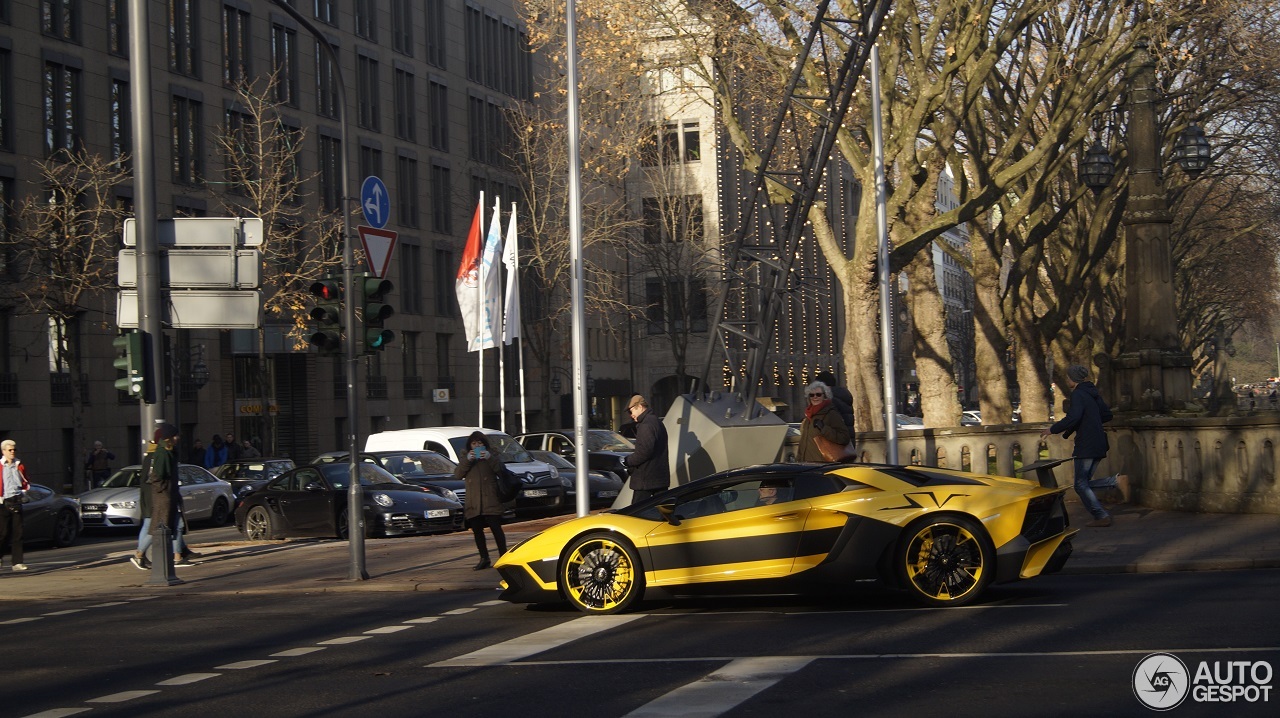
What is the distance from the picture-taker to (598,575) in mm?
13336

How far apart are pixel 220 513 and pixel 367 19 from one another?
98.6ft

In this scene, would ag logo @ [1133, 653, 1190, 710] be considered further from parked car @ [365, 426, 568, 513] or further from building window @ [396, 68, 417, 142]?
building window @ [396, 68, 417, 142]

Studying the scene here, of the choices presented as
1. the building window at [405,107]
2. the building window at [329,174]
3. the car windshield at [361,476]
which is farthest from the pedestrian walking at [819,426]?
the building window at [405,107]

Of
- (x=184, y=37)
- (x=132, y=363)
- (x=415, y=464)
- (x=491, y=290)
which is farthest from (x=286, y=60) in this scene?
→ (x=132, y=363)

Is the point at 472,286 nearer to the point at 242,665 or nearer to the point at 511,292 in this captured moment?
the point at 511,292

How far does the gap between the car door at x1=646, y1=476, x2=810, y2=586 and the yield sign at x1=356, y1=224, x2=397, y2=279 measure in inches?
241

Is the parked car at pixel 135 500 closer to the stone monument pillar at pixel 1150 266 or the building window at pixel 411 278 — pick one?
the stone monument pillar at pixel 1150 266

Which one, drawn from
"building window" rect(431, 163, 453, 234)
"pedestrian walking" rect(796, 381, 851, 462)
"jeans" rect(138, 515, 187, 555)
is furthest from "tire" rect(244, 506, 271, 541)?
"building window" rect(431, 163, 453, 234)

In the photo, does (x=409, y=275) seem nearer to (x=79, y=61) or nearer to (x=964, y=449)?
(x=79, y=61)

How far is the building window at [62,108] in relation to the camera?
139 ft

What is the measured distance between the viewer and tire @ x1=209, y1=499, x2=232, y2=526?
33406mm

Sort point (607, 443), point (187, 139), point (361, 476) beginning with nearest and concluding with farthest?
point (361, 476), point (607, 443), point (187, 139)

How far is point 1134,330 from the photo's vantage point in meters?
22.1

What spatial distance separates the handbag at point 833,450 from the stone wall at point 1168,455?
5.01 metres
